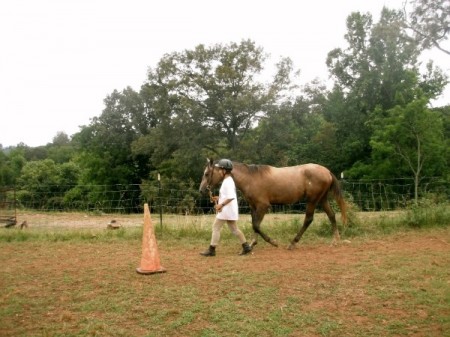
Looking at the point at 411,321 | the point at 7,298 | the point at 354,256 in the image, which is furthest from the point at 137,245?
the point at 411,321

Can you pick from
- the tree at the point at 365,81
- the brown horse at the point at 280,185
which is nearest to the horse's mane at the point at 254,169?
the brown horse at the point at 280,185

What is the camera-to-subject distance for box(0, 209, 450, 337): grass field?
4430mm

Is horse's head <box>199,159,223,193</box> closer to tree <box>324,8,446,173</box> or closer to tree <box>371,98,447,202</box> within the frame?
tree <box>371,98,447,202</box>

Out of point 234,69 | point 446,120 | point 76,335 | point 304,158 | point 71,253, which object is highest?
point 234,69

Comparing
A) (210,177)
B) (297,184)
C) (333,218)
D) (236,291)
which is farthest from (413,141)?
(236,291)

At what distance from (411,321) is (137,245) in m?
6.69

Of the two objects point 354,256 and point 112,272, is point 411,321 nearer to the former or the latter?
point 354,256

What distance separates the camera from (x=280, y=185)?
9.06 m

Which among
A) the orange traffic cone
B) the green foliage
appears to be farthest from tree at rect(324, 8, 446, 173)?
the orange traffic cone

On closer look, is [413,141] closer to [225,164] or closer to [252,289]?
[225,164]

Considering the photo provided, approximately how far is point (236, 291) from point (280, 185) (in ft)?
12.8

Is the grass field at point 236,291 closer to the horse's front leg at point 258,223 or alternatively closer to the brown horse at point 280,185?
the horse's front leg at point 258,223

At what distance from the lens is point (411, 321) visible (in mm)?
4449

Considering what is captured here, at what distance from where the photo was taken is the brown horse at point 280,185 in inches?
348
